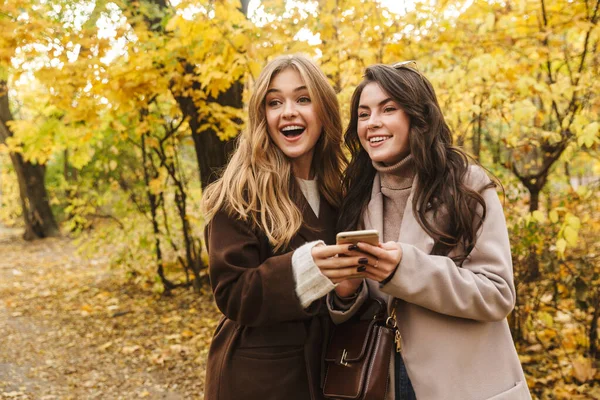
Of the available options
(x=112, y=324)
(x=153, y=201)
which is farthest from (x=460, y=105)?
(x=112, y=324)

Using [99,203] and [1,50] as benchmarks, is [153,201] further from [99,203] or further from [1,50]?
[1,50]

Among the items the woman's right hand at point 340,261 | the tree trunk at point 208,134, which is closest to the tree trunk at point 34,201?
the tree trunk at point 208,134

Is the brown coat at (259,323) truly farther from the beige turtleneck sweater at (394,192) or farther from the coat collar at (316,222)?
the beige turtleneck sweater at (394,192)

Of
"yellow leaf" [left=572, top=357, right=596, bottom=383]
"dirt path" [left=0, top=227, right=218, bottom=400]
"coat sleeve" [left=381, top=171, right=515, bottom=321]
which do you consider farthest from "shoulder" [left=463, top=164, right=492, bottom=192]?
"dirt path" [left=0, top=227, right=218, bottom=400]

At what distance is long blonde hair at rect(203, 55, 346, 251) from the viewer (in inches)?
78.5

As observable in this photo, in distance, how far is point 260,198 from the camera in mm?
2029

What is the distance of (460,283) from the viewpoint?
1698mm

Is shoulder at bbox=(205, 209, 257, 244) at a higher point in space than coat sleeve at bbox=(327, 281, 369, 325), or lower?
higher

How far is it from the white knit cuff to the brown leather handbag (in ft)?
0.82

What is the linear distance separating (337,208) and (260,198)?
0.43 meters

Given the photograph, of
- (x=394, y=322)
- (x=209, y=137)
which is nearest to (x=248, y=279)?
(x=394, y=322)

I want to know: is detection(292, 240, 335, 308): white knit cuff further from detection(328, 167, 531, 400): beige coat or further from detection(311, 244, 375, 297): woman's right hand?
detection(328, 167, 531, 400): beige coat

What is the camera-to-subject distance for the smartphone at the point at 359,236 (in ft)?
5.16

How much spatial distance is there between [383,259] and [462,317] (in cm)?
36
